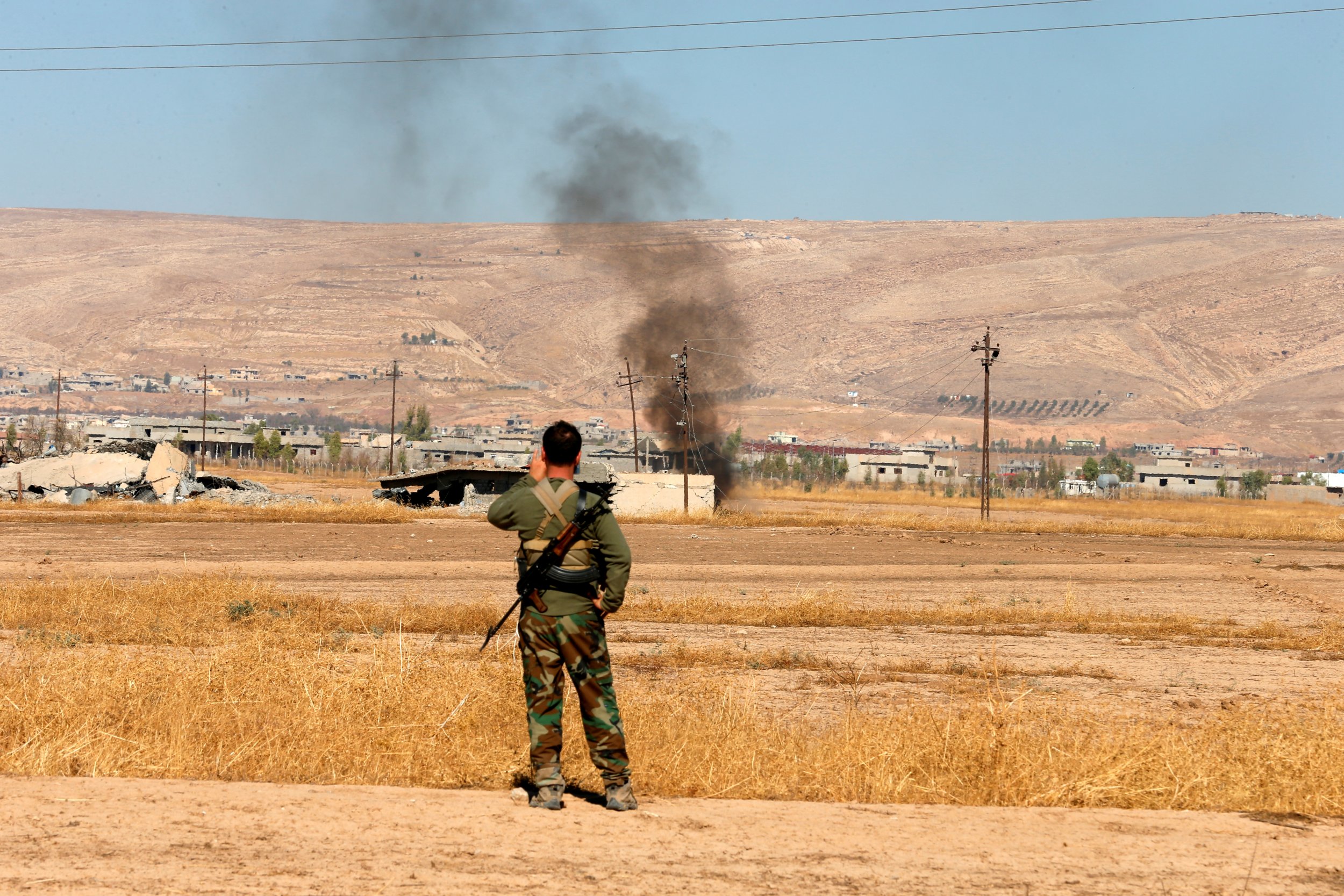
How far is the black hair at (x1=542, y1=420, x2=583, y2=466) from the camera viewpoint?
689cm

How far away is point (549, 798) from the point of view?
6969mm

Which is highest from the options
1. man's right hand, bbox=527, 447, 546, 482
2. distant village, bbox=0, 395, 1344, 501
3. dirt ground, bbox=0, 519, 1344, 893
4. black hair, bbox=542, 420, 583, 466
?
distant village, bbox=0, 395, 1344, 501

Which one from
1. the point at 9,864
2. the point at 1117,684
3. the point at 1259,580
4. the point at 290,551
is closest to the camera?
the point at 9,864

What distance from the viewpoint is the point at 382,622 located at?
17.1 meters

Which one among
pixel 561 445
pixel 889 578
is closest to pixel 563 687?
pixel 561 445

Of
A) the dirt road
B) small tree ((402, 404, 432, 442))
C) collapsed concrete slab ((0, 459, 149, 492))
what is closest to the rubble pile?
collapsed concrete slab ((0, 459, 149, 492))

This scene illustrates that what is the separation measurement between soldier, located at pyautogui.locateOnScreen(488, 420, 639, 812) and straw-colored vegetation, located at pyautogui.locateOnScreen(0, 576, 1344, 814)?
905 millimetres

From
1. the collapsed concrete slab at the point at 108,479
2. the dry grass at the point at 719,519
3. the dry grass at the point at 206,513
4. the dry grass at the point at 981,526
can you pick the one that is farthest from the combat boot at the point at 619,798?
the collapsed concrete slab at the point at 108,479

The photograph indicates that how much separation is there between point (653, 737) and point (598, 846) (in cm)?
252

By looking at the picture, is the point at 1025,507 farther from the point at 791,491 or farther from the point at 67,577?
the point at 67,577

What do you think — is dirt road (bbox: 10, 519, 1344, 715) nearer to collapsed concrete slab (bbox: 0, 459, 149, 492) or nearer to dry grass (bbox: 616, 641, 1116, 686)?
dry grass (bbox: 616, 641, 1116, 686)

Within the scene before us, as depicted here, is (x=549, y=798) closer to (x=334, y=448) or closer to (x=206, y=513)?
(x=206, y=513)

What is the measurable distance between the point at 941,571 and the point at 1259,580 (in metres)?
7.46

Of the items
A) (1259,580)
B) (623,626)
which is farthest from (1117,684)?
(1259,580)
